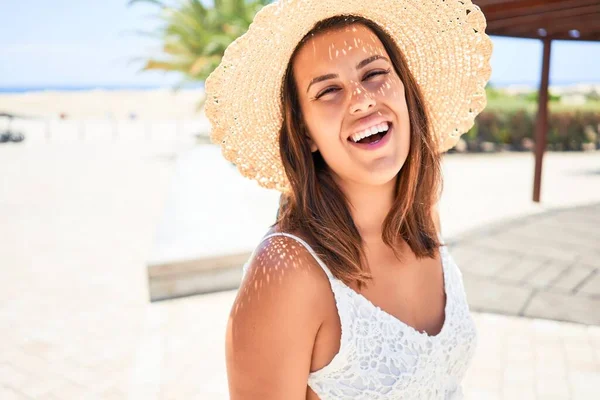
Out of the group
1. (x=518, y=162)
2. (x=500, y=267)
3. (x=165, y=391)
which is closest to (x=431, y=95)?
(x=165, y=391)

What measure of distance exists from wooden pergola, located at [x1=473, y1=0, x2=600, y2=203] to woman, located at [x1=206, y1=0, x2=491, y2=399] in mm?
921

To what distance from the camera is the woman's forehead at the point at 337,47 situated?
Result: 4.88 feet

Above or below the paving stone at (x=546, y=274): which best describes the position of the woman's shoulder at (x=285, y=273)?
above

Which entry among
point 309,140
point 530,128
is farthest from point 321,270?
point 530,128

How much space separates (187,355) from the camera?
140 inches

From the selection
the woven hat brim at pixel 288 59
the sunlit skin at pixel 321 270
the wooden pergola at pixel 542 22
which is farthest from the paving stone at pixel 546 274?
the sunlit skin at pixel 321 270

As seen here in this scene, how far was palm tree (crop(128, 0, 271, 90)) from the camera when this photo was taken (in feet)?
55.7

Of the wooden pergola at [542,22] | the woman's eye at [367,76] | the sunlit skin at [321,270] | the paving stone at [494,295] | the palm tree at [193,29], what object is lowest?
the paving stone at [494,295]

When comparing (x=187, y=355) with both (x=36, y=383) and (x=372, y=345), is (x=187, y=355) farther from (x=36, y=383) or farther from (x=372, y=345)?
(x=372, y=345)

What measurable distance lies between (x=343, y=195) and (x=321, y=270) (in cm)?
33

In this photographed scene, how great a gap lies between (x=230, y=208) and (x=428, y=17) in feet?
16.5

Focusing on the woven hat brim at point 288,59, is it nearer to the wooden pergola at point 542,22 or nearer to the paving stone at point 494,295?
the wooden pergola at point 542,22

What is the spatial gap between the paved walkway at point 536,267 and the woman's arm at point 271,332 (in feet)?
10.5

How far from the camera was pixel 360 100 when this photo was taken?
1.45 m
